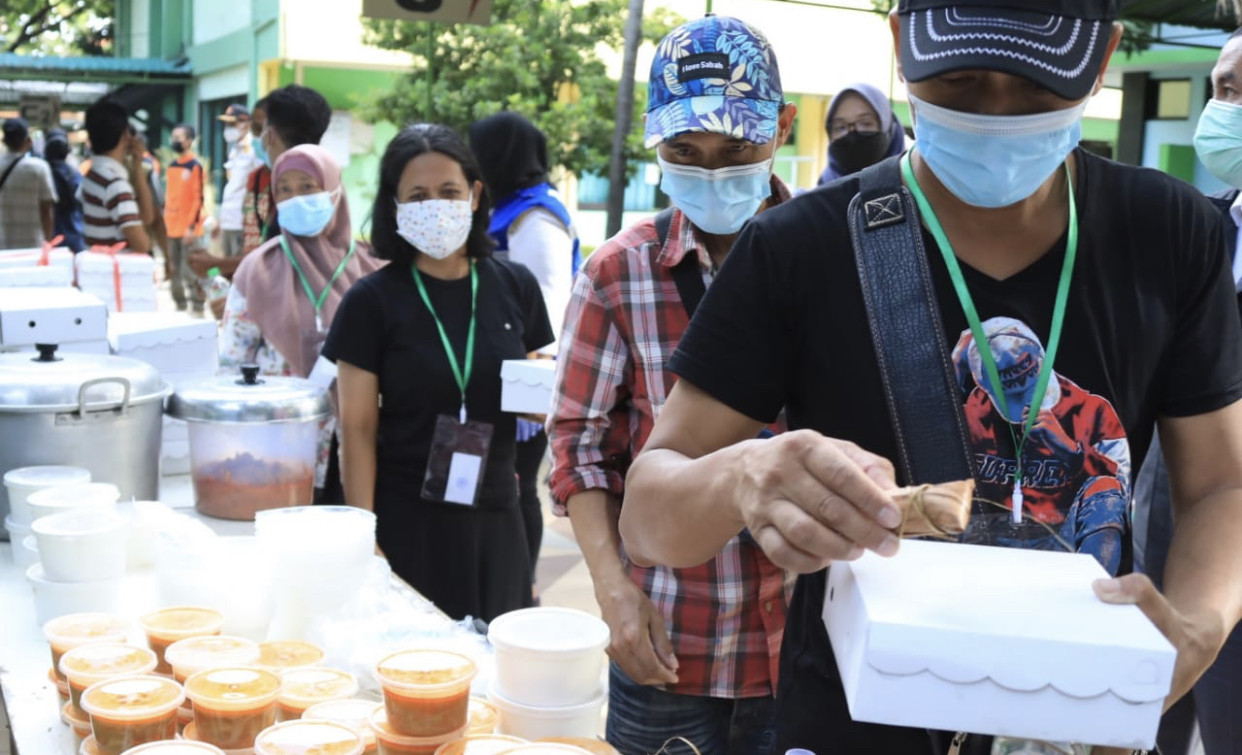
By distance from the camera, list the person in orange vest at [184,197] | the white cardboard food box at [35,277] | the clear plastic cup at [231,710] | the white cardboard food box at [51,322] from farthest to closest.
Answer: the person in orange vest at [184,197], the white cardboard food box at [35,277], the white cardboard food box at [51,322], the clear plastic cup at [231,710]

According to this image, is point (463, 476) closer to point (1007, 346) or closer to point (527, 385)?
point (527, 385)

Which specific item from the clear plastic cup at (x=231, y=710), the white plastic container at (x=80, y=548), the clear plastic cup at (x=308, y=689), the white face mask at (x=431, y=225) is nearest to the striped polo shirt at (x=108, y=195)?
the white face mask at (x=431, y=225)

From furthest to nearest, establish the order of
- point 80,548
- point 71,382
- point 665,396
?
point 71,382, point 80,548, point 665,396

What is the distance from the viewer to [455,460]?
359 cm

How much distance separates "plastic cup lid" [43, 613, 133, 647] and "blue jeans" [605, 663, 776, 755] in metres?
0.91

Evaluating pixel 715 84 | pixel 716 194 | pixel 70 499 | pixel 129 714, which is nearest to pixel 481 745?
pixel 129 714

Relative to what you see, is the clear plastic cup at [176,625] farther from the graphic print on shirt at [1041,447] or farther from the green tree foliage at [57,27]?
the green tree foliage at [57,27]

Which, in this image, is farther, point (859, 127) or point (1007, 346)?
point (859, 127)

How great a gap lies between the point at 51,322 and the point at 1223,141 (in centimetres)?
328

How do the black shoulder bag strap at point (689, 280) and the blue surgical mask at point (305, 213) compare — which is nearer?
the black shoulder bag strap at point (689, 280)

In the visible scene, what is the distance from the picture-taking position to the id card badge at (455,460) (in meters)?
3.59

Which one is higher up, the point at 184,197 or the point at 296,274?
the point at 184,197

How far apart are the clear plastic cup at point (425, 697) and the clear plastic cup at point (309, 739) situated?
0.20 ft

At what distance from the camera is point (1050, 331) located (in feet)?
4.64
